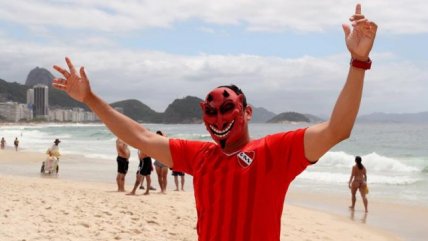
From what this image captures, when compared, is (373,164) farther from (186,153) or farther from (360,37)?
(360,37)

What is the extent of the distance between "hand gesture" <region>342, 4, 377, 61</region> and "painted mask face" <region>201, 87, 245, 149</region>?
1.95ft

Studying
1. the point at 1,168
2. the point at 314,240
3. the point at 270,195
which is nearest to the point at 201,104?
the point at 270,195

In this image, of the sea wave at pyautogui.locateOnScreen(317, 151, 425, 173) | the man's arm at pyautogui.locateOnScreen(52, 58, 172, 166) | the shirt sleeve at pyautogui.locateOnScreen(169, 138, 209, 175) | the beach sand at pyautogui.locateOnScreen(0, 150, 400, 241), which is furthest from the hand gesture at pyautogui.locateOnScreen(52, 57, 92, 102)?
the sea wave at pyautogui.locateOnScreen(317, 151, 425, 173)

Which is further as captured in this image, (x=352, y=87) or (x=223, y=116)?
(x=223, y=116)

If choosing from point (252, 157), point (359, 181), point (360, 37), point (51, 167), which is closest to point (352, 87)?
point (360, 37)

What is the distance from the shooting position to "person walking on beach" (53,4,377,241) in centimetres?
222

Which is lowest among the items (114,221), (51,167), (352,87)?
(51,167)

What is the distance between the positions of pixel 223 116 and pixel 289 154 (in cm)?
35

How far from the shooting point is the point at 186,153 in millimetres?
2725

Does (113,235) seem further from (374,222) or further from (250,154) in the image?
(374,222)

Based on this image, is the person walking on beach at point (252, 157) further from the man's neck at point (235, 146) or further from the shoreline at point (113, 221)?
the shoreline at point (113, 221)

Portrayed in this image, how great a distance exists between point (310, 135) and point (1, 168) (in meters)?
22.9

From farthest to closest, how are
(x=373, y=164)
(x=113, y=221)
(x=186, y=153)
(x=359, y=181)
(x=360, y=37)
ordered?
1. (x=373, y=164)
2. (x=359, y=181)
3. (x=113, y=221)
4. (x=186, y=153)
5. (x=360, y=37)

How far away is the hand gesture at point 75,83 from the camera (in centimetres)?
285
